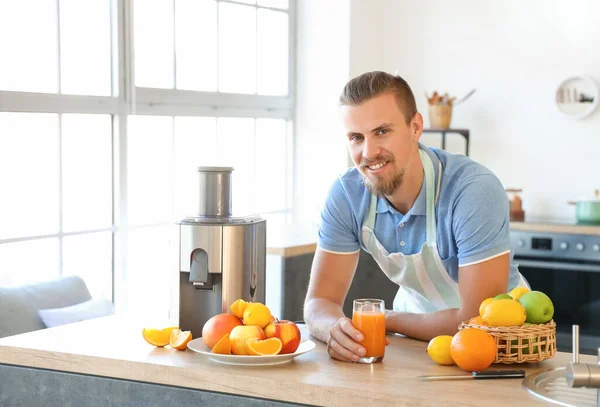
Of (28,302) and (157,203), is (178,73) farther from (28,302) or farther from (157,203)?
(28,302)

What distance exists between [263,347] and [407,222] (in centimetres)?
70

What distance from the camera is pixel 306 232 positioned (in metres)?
5.04

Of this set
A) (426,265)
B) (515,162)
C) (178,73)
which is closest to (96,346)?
(426,265)

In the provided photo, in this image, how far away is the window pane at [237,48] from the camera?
491 cm

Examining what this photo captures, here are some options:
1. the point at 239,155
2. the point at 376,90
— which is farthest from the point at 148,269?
the point at 376,90

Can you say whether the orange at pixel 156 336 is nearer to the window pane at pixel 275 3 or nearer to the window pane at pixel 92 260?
the window pane at pixel 92 260

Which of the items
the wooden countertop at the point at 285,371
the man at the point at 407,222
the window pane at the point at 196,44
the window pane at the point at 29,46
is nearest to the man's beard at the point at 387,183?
the man at the point at 407,222

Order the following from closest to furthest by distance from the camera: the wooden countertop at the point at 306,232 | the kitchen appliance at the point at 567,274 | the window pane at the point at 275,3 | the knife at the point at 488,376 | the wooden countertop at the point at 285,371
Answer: the wooden countertop at the point at 285,371 → the knife at the point at 488,376 → the wooden countertop at the point at 306,232 → the kitchen appliance at the point at 567,274 → the window pane at the point at 275,3

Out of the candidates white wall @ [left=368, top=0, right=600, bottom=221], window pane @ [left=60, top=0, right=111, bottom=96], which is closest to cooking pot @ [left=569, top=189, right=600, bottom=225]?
white wall @ [left=368, top=0, right=600, bottom=221]

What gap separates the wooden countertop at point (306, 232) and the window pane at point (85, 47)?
106 cm

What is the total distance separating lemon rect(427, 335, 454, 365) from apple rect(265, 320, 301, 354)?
294mm

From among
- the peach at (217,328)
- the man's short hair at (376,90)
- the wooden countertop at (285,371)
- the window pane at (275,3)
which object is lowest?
the wooden countertop at (285,371)

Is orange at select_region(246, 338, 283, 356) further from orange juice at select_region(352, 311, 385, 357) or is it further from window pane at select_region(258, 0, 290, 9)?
A: window pane at select_region(258, 0, 290, 9)

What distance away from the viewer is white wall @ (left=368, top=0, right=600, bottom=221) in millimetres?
5234
